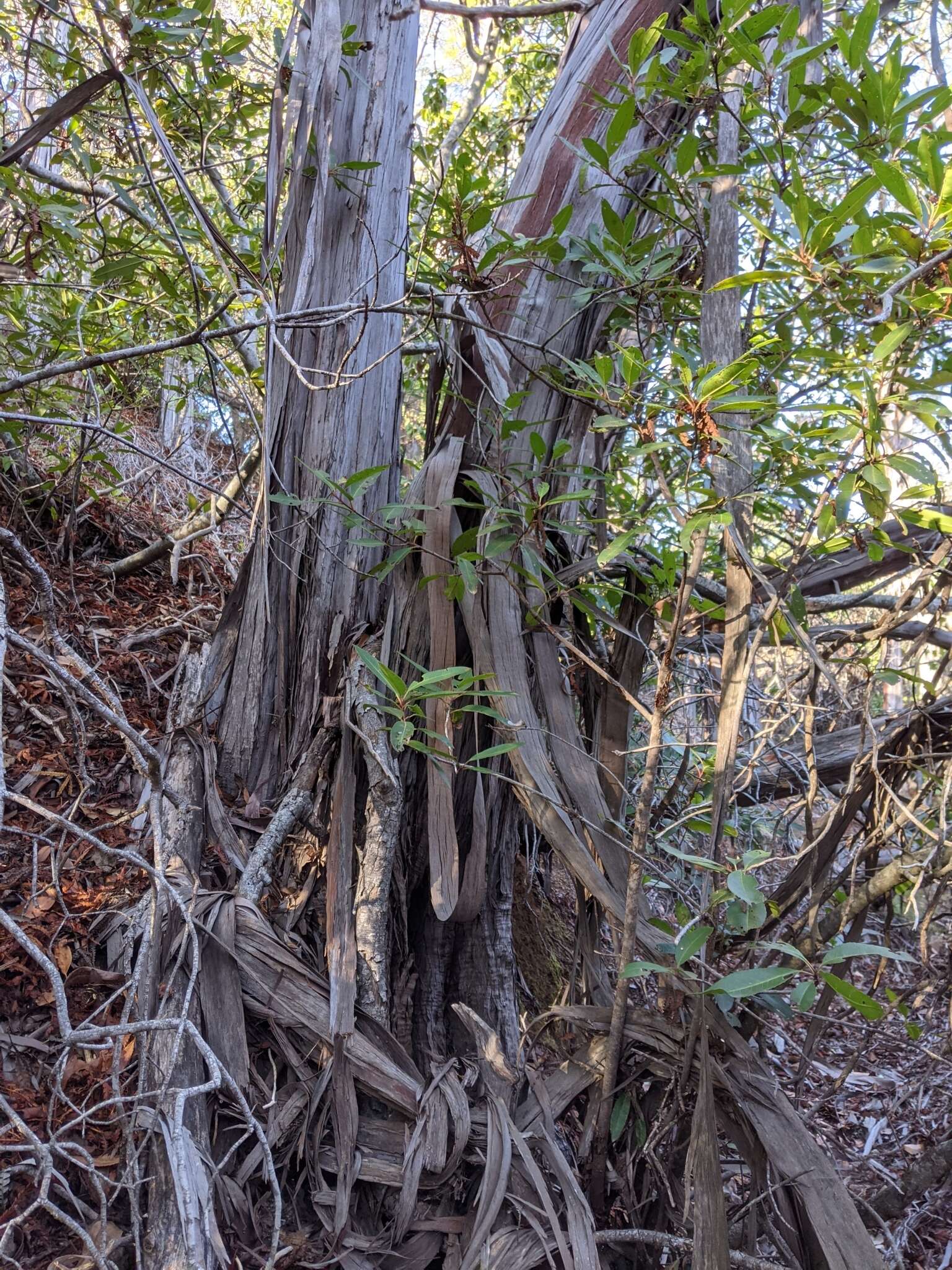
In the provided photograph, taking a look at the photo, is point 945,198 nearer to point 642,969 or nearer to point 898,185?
point 898,185

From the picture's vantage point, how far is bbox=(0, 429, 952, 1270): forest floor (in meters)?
1.73

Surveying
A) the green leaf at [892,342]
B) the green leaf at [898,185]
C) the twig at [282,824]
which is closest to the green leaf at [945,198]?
the green leaf at [898,185]

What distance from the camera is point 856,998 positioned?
1.36 metres

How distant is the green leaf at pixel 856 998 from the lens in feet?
4.42

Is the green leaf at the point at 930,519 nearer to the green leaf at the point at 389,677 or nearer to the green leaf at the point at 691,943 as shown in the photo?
the green leaf at the point at 691,943

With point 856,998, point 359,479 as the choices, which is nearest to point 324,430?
point 359,479

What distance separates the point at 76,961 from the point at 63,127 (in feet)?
9.46

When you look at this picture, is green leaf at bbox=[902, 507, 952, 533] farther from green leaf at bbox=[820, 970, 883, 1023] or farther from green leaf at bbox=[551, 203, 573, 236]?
green leaf at bbox=[551, 203, 573, 236]

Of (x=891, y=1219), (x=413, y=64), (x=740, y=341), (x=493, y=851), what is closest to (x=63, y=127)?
(x=413, y=64)

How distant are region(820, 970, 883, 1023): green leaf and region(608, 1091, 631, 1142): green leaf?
562mm

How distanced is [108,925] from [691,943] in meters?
1.35

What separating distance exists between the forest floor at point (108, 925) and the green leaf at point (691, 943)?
0.25 metres

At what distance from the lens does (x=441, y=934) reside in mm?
2080

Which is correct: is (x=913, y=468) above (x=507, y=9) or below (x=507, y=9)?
below
